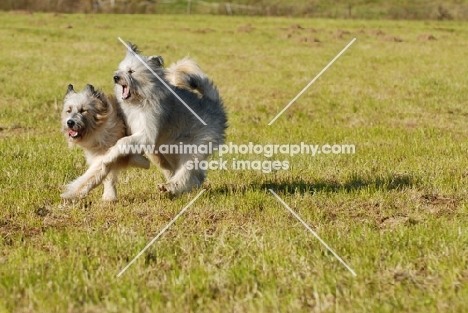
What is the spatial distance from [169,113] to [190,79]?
2.05 feet

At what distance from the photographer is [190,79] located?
7004 mm

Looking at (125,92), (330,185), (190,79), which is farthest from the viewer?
(330,185)

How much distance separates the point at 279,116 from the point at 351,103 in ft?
7.28

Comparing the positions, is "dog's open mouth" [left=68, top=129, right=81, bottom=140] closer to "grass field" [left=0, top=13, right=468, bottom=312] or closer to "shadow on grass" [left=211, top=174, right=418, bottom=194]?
"grass field" [left=0, top=13, right=468, bottom=312]

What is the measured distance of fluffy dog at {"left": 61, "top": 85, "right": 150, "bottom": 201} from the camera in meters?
6.37

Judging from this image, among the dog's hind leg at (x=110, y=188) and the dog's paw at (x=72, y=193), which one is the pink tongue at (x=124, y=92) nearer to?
the dog's hind leg at (x=110, y=188)

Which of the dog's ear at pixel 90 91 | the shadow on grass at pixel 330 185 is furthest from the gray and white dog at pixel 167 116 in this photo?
the shadow on grass at pixel 330 185

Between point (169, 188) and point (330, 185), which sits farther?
point (330, 185)

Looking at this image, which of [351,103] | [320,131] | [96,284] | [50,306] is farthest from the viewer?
[351,103]

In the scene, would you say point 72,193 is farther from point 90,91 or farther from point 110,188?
point 90,91

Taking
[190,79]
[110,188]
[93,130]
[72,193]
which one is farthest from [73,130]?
[190,79]

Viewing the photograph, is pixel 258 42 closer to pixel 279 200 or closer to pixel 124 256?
pixel 279 200

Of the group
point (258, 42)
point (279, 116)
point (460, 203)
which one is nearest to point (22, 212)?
point (460, 203)

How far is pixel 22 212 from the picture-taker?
19.9 ft
